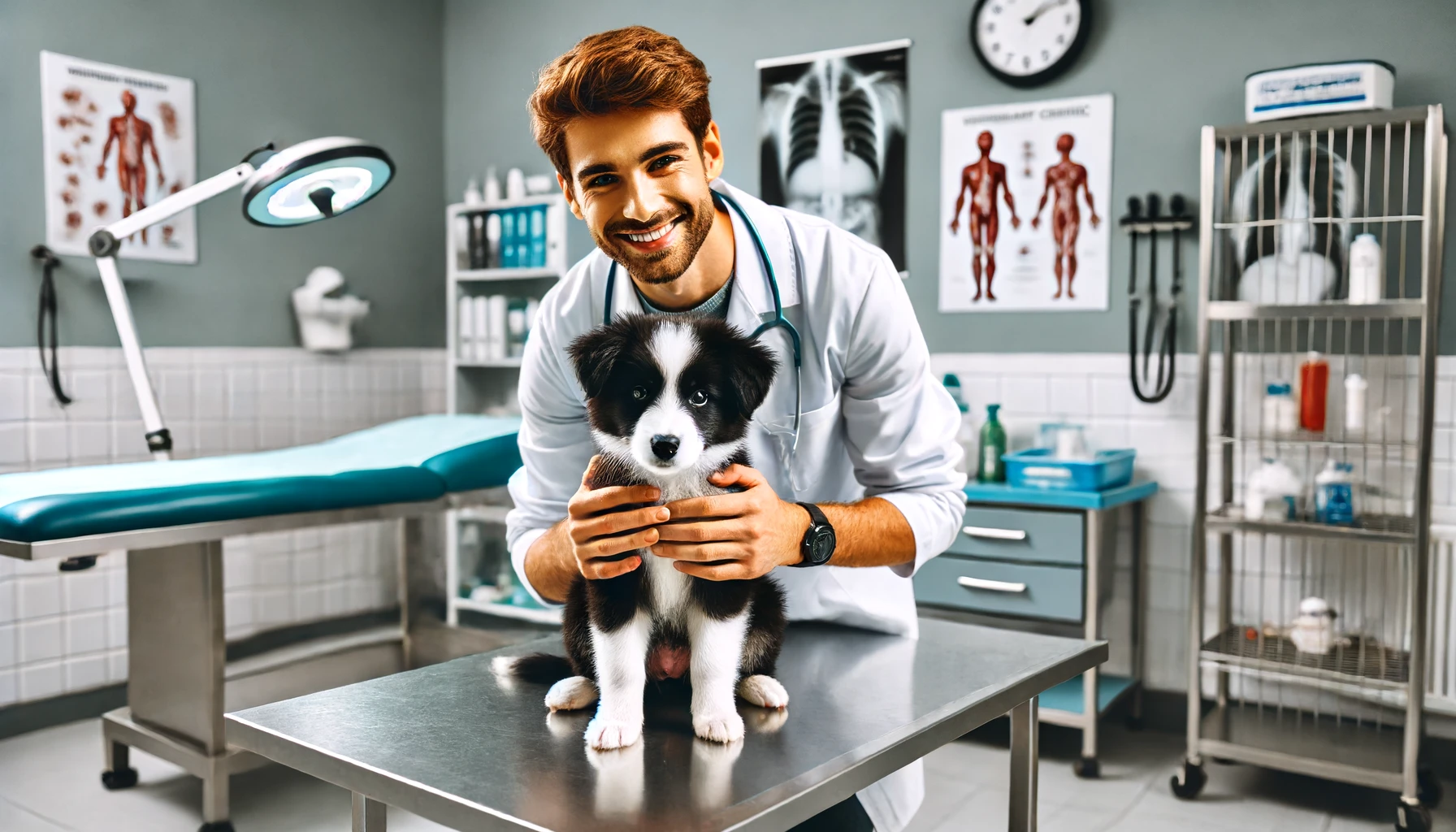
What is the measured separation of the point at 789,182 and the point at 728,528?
328 centimetres

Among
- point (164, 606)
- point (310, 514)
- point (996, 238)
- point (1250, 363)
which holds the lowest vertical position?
point (164, 606)

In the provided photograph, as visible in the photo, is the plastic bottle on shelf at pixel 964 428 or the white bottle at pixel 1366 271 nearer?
the white bottle at pixel 1366 271

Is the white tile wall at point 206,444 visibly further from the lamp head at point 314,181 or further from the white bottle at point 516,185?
the lamp head at point 314,181

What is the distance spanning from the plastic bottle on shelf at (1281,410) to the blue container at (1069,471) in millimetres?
441

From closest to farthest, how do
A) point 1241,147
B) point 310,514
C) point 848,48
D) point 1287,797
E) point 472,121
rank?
point 310,514 < point 1287,797 < point 1241,147 < point 848,48 < point 472,121

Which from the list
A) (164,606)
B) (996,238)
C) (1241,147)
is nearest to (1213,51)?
(1241,147)

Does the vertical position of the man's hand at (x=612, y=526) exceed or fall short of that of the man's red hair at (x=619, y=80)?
it falls short

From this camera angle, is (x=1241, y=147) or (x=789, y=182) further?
(x=789, y=182)

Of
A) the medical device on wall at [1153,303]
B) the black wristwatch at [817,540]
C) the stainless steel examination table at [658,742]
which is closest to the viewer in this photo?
the stainless steel examination table at [658,742]

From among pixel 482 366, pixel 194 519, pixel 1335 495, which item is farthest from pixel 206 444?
pixel 1335 495

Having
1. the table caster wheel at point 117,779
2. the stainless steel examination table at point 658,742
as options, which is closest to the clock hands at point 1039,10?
the stainless steel examination table at point 658,742

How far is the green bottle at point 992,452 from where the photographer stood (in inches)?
137

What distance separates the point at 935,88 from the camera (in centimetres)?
382

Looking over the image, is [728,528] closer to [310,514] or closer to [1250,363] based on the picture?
[310,514]
